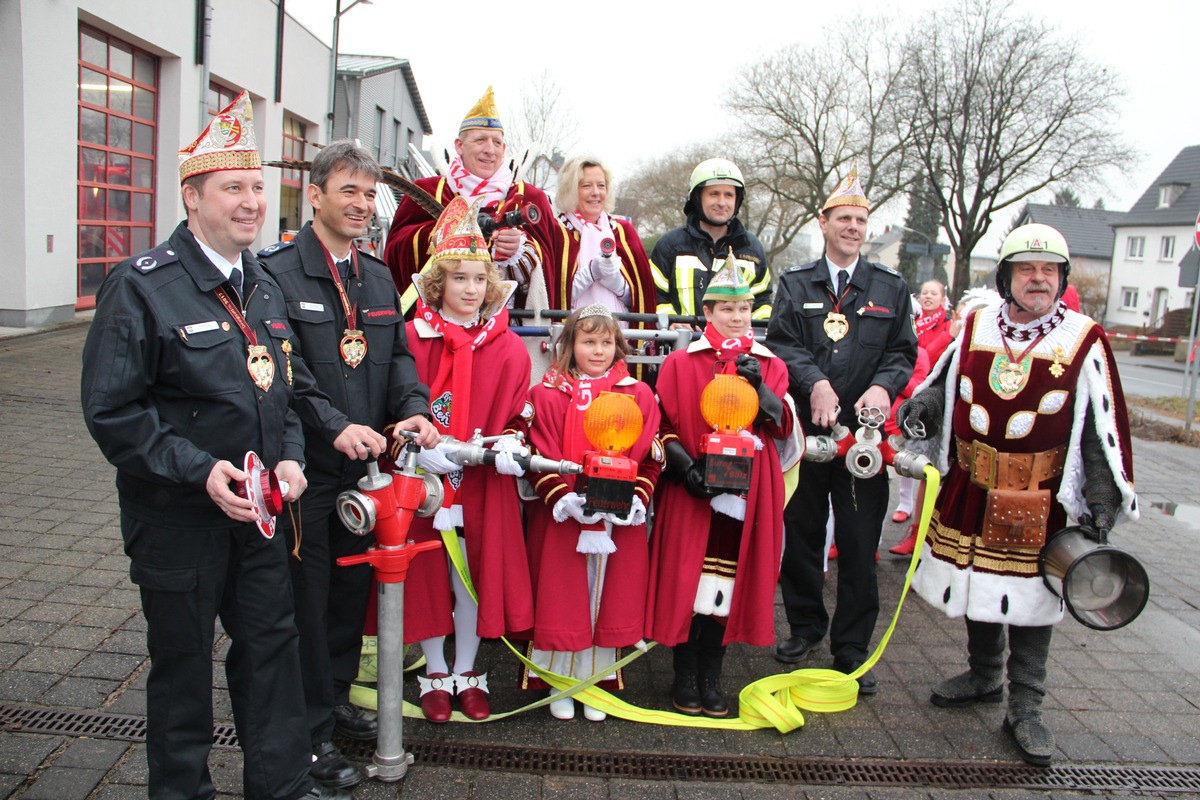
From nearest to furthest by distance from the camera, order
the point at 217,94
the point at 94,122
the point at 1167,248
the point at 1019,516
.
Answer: the point at 1019,516
the point at 94,122
the point at 217,94
the point at 1167,248

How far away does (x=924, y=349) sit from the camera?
7402mm

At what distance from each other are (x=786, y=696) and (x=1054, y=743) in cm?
116

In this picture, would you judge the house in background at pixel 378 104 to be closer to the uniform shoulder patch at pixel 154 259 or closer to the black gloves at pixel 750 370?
the black gloves at pixel 750 370

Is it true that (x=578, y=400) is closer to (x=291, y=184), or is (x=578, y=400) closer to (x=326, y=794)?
(x=326, y=794)

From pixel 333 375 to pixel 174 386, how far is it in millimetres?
751

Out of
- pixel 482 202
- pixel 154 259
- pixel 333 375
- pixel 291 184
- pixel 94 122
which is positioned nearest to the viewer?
pixel 154 259

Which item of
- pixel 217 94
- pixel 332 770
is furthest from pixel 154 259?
pixel 217 94

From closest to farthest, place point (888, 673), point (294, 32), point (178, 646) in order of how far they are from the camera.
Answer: point (178, 646) < point (888, 673) < point (294, 32)

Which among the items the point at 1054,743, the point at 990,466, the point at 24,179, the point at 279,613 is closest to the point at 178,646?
the point at 279,613

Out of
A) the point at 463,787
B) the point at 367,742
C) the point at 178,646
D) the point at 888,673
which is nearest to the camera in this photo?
the point at 178,646

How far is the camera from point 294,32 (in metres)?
22.9

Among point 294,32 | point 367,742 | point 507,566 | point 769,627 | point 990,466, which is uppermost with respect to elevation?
point 294,32

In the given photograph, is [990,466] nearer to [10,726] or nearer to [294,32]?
[10,726]

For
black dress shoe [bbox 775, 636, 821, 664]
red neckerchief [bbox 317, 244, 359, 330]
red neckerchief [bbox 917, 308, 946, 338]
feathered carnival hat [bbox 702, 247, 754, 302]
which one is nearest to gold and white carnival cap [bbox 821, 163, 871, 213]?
feathered carnival hat [bbox 702, 247, 754, 302]
